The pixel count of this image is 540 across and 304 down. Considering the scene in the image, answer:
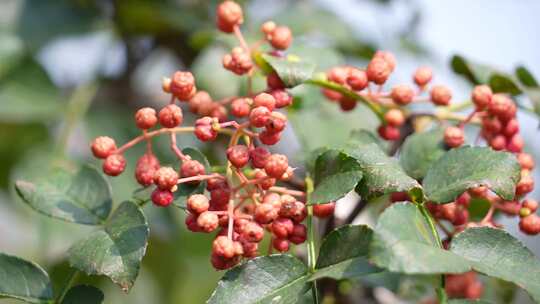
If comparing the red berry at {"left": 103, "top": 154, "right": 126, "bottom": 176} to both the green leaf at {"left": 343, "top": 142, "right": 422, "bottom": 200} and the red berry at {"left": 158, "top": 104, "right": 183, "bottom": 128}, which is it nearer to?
the red berry at {"left": 158, "top": 104, "right": 183, "bottom": 128}

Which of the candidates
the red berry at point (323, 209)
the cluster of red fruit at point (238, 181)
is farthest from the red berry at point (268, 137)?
the red berry at point (323, 209)

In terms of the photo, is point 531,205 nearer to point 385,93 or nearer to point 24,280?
point 385,93

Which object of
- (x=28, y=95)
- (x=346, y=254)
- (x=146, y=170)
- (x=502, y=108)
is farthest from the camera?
(x=28, y=95)

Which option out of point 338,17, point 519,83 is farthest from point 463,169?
point 338,17

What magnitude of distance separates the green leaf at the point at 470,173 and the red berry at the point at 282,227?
15cm

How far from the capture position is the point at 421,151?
3.22 ft

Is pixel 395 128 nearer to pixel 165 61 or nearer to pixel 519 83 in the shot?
pixel 519 83

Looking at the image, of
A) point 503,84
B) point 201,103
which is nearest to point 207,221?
point 201,103

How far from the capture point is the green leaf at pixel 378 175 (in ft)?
2.53

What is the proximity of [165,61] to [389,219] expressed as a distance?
58.7 inches

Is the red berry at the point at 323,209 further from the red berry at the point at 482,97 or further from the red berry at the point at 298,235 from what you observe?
the red berry at the point at 482,97

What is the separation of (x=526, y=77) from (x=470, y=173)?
0.39 metres

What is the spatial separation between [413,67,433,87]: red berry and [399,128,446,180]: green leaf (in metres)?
0.07

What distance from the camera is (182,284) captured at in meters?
1.98
